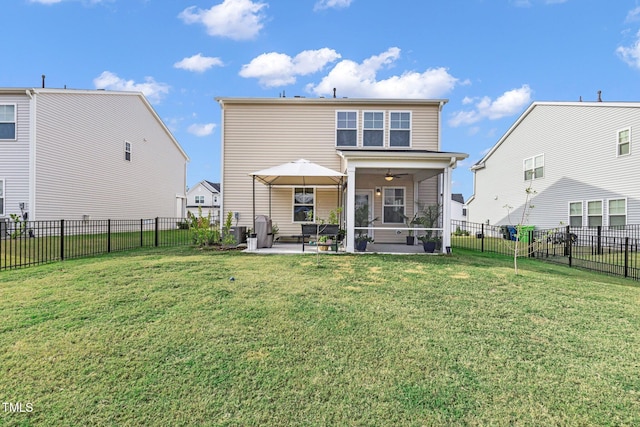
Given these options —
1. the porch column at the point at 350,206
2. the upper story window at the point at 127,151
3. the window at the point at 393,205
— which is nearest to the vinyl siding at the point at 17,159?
the upper story window at the point at 127,151

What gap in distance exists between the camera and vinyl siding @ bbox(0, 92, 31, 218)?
14641 mm

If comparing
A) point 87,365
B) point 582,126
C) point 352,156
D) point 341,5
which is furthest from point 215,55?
point 582,126

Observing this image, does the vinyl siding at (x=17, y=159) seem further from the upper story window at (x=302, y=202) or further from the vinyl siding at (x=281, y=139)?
the upper story window at (x=302, y=202)

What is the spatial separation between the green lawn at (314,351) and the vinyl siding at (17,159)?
10690 millimetres

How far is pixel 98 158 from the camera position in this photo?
1812 centimetres

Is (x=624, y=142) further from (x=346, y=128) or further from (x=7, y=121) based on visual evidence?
(x=7, y=121)

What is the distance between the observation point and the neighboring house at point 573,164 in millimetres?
14305

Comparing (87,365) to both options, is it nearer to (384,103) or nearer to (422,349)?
(422,349)

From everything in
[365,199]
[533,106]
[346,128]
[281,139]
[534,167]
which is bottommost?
[365,199]

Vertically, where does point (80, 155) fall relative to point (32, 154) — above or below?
above

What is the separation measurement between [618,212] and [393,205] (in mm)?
10450

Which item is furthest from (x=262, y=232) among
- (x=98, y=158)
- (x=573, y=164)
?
(x=573, y=164)

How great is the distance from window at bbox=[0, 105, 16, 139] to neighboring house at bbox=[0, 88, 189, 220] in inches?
1.5

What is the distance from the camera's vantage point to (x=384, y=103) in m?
13.7
